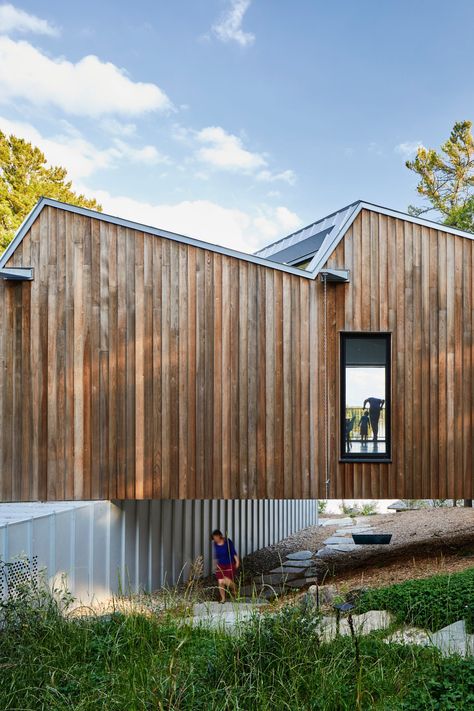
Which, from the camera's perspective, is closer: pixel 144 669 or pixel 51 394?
pixel 144 669

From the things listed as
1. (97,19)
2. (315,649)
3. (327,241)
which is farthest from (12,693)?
(97,19)

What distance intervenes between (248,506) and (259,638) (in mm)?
10623

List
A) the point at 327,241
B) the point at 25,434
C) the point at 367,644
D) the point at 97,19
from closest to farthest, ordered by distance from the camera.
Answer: the point at 367,644, the point at 25,434, the point at 327,241, the point at 97,19

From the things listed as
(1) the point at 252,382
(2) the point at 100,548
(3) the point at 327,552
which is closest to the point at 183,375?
(1) the point at 252,382

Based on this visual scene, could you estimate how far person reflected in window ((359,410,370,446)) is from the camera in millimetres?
8328

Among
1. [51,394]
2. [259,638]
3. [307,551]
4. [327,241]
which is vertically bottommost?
[307,551]

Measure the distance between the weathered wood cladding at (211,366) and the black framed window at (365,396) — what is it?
137 millimetres

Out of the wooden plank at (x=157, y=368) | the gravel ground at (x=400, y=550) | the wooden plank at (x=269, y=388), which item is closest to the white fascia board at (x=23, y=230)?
the wooden plank at (x=157, y=368)

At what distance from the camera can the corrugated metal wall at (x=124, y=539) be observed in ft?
23.3

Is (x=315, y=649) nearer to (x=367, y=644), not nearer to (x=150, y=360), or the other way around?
(x=367, y=644)

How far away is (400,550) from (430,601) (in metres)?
5.43

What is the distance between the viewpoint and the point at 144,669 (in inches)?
163

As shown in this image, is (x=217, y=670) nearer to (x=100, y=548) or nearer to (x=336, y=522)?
(x=100, y=548)

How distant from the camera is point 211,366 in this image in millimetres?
Answer: 8328
